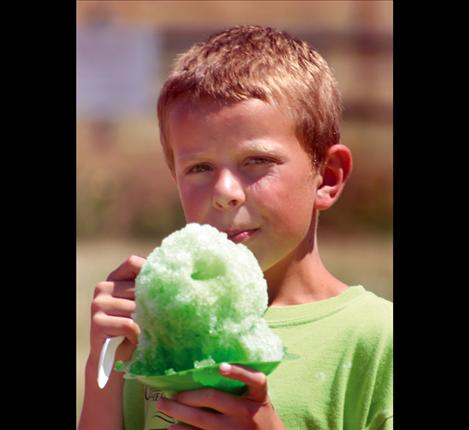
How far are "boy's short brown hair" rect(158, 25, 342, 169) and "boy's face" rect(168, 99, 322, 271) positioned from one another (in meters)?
0.03

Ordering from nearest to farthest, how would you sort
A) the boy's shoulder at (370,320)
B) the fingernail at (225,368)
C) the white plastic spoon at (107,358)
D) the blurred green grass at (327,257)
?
the fingernail at (225,368)
the white plastic spoon at (107,358)
the boy's shoulder at (370,320)
the blurred green grass at (327,257)

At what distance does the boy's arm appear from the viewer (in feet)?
5.76

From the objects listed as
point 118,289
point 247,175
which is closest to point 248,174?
point 247,175

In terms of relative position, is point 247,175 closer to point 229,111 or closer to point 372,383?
point 229,111

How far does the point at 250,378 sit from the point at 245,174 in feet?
1.59

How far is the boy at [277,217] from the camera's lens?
1771 mm

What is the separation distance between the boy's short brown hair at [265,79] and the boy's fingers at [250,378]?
0.61 meters

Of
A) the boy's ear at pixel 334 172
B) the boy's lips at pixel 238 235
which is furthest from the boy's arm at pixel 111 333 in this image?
the boy's ear at pixel 334 172

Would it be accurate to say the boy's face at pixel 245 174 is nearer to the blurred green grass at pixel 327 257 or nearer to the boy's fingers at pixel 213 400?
the boy's fingers at pixel 213 400

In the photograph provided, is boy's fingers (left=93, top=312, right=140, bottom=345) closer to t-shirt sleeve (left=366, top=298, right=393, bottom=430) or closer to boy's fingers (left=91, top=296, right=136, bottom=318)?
boy's fingers (left=91, top=296, right=136, bottom=318)

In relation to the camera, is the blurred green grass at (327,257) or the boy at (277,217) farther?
the blurred green grass at (327,257)

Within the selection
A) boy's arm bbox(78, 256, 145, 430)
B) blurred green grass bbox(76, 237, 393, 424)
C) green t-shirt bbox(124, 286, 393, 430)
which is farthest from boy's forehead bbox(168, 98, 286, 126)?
blurred green grass bbox(76, 237, 393, 424)

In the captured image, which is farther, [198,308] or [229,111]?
[229,111]

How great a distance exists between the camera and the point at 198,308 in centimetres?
146
